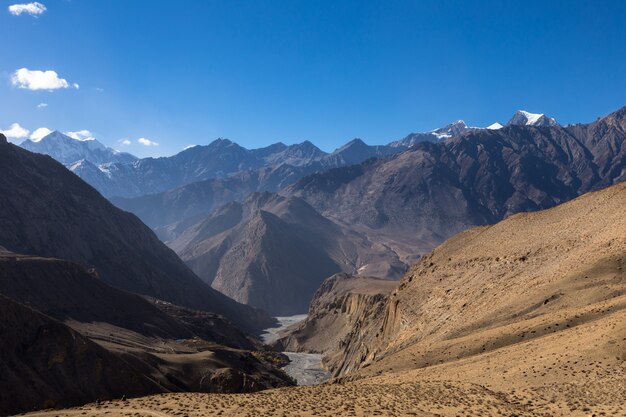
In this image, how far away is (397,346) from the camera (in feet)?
176

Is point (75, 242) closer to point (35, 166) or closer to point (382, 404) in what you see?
point (35, 166)

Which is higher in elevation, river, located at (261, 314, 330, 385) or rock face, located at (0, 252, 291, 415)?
rock face, located at (0, 252, 291, 415)

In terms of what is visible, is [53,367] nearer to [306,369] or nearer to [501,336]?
[501,336]

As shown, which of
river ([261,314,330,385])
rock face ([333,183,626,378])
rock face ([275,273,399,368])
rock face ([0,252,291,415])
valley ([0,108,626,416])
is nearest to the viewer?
valley ([0,108,626,416])

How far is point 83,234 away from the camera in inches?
4813

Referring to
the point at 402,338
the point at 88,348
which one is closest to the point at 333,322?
the point at 402,338

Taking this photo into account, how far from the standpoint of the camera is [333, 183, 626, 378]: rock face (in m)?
37.7

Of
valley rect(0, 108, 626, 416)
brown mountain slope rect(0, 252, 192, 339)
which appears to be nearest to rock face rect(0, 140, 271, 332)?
valley rect(0, 108, 626, 416)

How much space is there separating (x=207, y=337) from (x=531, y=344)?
69.5m

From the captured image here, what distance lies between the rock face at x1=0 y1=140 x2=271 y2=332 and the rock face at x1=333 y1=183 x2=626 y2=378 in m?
70.0

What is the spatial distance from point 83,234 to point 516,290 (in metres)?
101

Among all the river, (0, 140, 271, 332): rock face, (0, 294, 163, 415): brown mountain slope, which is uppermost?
(0, 140, 271, 332): rock face

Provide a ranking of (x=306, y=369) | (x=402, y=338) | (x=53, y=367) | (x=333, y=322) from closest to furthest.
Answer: (x=53, y=367), (x=402, y=338), (x=306, y=369), (x=333, y=322)

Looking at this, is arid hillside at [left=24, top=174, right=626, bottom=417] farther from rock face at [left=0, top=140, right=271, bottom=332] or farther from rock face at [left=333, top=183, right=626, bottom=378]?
rock face at [left=0, top=140, right=271, bottom=332]
